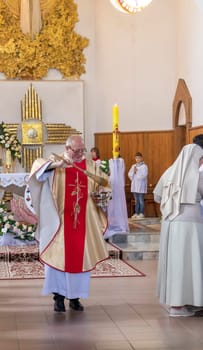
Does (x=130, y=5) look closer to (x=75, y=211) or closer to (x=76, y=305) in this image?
(x=75, y=211)

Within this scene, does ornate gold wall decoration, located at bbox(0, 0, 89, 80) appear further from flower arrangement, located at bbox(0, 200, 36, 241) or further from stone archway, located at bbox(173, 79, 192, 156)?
flower arrangement, located at bbox(0, 200, 36, 241)

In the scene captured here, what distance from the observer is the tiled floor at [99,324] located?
18.4 ft

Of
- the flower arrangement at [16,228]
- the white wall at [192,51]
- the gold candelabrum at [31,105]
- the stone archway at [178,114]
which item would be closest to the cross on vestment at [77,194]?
the flower arrangement at [16,228]

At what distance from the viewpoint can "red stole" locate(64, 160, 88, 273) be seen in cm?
694

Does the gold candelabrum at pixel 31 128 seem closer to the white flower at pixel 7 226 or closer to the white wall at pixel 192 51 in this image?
the white wall at pixel 192 51

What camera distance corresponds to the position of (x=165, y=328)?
615 centimetres

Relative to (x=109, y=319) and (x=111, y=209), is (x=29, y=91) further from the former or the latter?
(x=109, y=319)

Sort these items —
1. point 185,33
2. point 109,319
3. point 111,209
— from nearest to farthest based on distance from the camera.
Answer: point 109,319, point 111,209, point 185,33

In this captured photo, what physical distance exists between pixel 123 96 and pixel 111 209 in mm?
5600

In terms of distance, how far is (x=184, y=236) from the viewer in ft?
21.5

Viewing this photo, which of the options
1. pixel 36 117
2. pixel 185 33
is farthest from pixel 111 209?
pixel 185 33

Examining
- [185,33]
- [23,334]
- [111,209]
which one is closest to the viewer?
[23,334]

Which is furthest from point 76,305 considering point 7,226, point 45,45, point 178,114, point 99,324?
point 45,45

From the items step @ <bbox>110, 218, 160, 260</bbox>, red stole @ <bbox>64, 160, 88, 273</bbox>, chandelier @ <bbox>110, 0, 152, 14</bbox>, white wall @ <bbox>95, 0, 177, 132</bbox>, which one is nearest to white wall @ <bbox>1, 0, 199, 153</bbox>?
white wall @ <bbox>95, 0, 177, 132</bbox>
